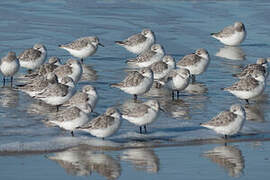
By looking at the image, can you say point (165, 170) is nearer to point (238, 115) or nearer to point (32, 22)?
point (238, 115)

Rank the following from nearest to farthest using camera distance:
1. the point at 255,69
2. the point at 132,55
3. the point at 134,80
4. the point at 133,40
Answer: the point at 134,80
the point at 255,69
the point at 133,40
the point at 132,55

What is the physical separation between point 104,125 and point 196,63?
7.03 meters

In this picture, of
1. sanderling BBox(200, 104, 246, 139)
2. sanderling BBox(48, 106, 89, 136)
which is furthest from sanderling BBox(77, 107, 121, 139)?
sanderling BBox(200, 104, 246, 139)

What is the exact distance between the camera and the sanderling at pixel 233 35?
2708cm

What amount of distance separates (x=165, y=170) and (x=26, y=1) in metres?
22.1

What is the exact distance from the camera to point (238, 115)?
15.8 metres

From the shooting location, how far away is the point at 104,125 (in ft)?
49.8

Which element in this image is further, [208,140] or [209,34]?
[209,34]

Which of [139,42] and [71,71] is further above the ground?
[139,42]

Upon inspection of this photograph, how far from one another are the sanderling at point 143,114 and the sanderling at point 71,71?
15.9 ft

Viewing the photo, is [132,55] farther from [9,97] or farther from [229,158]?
[229,158]

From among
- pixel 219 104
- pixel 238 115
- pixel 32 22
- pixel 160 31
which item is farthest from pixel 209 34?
pixel 238 115

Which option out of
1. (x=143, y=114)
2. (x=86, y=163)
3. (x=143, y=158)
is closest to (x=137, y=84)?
(x=143, y=114)

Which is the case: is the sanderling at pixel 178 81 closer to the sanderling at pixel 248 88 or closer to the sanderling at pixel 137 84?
the sanderling at pixel 137 84
